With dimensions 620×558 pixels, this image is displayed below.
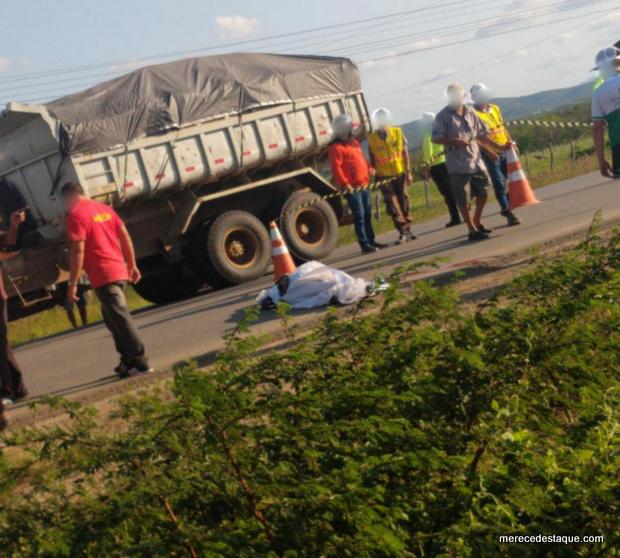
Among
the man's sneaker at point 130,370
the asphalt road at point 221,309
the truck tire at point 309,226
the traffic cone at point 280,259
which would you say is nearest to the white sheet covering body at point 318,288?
the asphalt road at point 221,309

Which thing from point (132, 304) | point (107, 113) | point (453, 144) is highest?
point (107, 113)

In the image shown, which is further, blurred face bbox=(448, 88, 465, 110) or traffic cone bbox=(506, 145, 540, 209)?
traffic cone bbox=(506, 145, 540, 209)

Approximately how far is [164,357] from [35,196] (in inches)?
233

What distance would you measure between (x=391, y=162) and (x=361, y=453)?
38.3 feet

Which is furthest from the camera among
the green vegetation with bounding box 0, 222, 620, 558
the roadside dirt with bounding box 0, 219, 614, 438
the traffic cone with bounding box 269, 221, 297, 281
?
the traffic cone with bounding box 269, 221, 297, 281

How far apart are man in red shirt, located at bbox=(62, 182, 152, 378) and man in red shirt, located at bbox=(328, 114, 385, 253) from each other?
5621 millimetres

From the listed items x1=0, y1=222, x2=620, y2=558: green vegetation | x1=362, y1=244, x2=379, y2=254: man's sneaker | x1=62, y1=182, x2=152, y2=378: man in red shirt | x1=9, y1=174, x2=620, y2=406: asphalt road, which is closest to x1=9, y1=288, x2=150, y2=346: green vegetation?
x1=9, y1=174, x2=620, y2=406: asphalt road

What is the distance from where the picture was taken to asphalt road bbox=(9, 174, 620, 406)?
10109 millimetres

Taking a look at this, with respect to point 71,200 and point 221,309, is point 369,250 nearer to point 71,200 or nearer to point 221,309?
point 221,309

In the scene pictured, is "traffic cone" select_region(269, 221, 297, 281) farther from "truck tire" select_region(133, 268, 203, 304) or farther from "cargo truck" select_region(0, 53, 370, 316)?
"truck tire" select_region(133, 268, 203, 304)

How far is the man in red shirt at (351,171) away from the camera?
14.4 meters

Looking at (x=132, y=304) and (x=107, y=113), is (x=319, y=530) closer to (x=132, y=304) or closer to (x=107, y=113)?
(x=107, y=113)

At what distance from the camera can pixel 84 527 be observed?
3264 millimetres

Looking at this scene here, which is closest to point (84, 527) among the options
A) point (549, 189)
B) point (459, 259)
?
point (459, 259)
